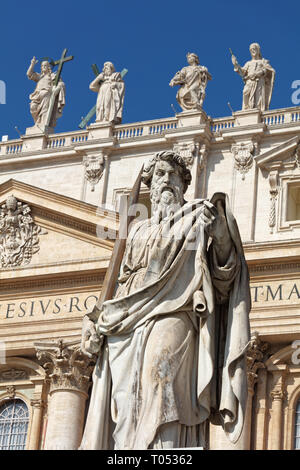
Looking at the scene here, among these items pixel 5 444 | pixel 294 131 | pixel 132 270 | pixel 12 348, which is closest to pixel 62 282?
pixel 12 348

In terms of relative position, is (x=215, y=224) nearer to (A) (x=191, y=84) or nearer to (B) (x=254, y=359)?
(B) (x=254, y=359)

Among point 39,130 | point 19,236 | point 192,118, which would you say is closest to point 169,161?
point 192,118

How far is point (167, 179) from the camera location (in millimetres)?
8906

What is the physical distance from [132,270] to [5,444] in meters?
26.7

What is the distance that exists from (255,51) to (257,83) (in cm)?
108

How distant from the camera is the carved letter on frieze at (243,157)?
3347cm

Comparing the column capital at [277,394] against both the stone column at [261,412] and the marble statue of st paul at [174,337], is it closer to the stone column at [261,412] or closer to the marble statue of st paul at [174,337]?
the stone column at [261,412]

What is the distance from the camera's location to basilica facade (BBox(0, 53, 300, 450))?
105 feet

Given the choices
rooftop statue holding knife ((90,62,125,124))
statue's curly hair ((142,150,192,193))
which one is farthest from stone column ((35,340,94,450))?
statue's curly hair ((142,150,192,193))

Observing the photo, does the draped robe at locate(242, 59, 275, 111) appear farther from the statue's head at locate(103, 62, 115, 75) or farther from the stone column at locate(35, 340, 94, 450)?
the stone column at locate(35, 340, 94, 450)

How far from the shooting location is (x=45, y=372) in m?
33.9

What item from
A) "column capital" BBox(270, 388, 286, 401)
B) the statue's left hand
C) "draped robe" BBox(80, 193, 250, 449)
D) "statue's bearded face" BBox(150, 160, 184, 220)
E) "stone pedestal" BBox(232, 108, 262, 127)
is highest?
"stone pedestal" BBox(232, 108, 262, 127)

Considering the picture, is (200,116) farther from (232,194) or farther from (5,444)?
(5,444)
